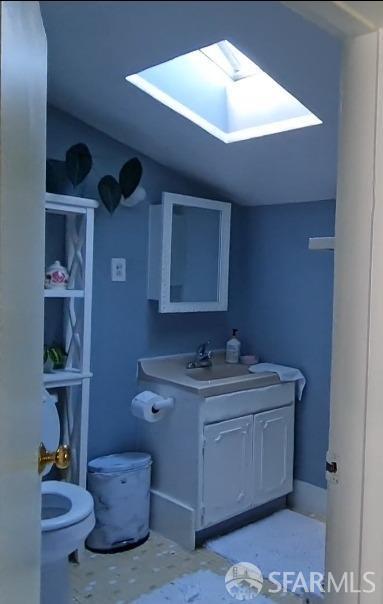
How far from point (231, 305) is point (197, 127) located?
1.23 meters

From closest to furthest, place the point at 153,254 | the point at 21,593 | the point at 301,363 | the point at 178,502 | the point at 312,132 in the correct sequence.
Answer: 1. the point at 21,593
2. the point at 312,132
3. the point at 178,502
4. the point at 153,254
5. the point at 301,363

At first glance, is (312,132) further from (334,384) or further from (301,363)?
(334,384)

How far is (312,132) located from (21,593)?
202 centimetres

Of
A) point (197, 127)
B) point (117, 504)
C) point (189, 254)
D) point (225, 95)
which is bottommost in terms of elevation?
point (117, 504)

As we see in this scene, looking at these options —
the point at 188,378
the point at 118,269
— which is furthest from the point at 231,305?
the point at 118,269

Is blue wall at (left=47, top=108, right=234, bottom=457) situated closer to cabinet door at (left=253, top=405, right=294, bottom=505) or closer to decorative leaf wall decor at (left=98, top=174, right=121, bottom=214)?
decorative leaf wall decor at (left=98, top=174, right=121, bottom=214)

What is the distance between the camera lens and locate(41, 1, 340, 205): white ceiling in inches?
57.1

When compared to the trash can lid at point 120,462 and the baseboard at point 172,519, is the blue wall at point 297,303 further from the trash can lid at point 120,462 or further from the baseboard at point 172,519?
the trash can lid at point 120,462

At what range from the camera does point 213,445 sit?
2.58 m

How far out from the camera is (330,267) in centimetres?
289

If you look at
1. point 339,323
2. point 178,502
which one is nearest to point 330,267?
point 178,502

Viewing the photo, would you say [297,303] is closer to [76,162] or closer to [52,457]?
[76,162]

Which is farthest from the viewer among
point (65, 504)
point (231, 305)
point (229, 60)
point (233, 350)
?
point (231, 305)

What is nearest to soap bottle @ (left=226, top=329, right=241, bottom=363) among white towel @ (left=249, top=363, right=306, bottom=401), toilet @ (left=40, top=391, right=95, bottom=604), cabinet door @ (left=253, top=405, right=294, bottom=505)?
white towel @ (left=249, top=363, right=306, bottom=401)
